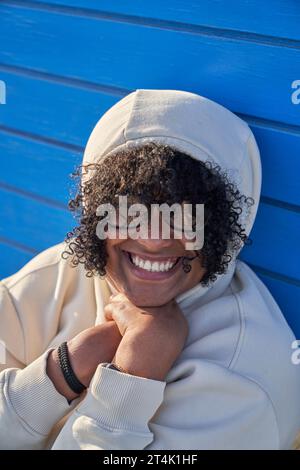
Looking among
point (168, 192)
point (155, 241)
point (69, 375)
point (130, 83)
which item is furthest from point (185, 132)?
point (69, 375)

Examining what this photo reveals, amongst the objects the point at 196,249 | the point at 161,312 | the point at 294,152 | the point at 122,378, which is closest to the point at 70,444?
the point at 122,378

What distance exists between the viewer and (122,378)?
168cm

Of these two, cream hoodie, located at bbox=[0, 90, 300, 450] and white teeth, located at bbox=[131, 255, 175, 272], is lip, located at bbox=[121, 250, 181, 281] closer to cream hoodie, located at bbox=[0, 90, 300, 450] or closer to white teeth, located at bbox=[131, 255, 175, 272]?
white teeth, located at bbox=[131, 255, 175, 272]

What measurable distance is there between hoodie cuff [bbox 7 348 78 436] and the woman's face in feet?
0.89

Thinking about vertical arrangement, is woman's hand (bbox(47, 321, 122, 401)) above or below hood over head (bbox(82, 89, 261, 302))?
below

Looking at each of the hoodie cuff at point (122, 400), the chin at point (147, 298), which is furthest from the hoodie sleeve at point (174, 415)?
the chin at point (147, 298)

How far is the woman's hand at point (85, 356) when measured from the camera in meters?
1.79

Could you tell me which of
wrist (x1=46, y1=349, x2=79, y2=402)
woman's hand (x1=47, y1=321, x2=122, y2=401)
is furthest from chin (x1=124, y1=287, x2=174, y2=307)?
wrist (x1=46, y1=349, x2=79, y2=402)

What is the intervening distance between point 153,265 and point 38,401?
0.40 metres

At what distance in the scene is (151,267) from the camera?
1.80 metres

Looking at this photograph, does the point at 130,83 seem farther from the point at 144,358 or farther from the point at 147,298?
the point at 144,358

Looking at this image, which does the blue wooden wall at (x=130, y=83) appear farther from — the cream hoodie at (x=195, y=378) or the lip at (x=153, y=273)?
the lip at (x=153, y=273)

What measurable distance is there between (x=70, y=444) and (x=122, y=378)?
18 cm

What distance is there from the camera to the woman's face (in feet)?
5.85
